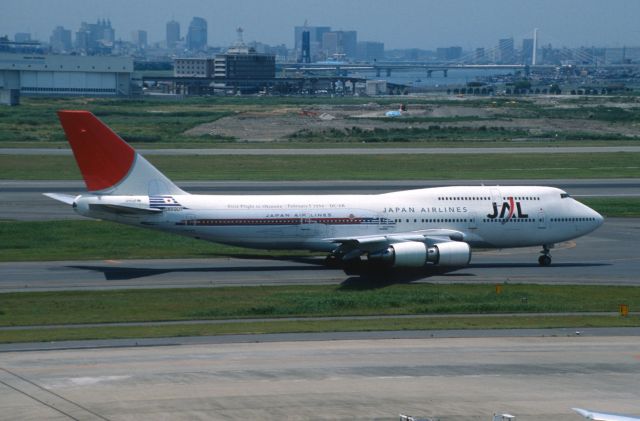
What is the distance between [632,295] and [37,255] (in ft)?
106

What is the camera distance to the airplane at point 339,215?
51688mm

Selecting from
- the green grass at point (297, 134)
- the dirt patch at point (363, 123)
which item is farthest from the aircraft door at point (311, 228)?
the dirt patch at point (363, 123)

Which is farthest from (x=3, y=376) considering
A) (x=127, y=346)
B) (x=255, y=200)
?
(x=255, y=200)

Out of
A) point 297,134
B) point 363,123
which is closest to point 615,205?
point 297,134

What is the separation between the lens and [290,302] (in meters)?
44.6

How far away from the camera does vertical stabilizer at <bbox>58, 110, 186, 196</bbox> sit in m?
51.6

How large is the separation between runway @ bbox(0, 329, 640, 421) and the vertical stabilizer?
17.2 meters

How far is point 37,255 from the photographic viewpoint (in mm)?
56719

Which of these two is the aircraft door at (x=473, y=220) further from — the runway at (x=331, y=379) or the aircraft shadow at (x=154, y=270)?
the runway at (x=331, y=379)

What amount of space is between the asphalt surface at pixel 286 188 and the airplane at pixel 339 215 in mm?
22560

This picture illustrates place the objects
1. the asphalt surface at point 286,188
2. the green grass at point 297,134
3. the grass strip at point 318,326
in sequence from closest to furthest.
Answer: the grass strip at point 318,326 → the asphalt surface at point 286,188 → the green grass at point 297,134

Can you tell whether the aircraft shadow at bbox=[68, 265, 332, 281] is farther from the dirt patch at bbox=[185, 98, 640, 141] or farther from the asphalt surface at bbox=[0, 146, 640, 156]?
the dirt patch at bbox=[185, 98, 640, 141]

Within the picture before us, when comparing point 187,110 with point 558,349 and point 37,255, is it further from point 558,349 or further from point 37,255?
point 558,349

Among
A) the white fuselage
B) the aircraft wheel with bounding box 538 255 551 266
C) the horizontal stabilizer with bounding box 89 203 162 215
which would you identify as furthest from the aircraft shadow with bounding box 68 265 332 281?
the aircraft wheel with bounding box 538 255 551 266
